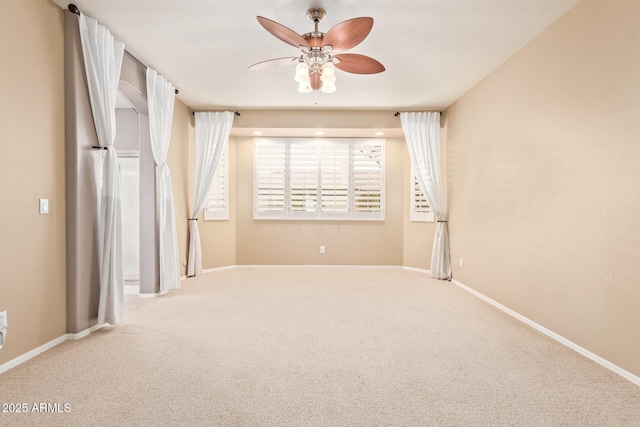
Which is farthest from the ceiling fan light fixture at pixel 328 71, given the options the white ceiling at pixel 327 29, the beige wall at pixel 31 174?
the beige wall at pixel 31 174

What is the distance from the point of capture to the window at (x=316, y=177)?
243 inches

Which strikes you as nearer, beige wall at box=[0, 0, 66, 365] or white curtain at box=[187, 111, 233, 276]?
beige wall at box=[0, 0, 66, 365]

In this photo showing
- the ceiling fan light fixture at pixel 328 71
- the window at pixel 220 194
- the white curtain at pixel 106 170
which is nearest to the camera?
the ceiling fan light fixture at pixel 328 71

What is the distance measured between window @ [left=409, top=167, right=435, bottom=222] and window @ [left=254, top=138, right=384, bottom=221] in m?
0.55

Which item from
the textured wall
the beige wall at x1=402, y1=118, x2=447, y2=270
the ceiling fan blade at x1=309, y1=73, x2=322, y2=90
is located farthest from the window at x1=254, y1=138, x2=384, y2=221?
the ceiling fan blade at x1=309, y1=73, x2=322, y2=90

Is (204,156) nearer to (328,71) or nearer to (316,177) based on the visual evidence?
(316,177)

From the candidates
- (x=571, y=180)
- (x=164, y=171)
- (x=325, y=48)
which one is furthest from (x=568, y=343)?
(x=164, y=171)

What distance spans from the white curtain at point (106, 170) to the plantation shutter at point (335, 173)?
3633 millimetres

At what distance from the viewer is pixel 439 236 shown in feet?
17.3

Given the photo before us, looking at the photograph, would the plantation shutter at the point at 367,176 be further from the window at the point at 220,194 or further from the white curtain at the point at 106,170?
the white curtain at the point at 106,170

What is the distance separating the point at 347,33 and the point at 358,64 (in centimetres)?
51

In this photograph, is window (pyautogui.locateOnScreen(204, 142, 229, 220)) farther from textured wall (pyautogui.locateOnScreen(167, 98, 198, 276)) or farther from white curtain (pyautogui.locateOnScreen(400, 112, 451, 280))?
white curtain (pyautogui.locateOnScreen(400, 112, 451, 280))

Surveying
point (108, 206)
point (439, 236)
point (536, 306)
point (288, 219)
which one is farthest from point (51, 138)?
point (439, 236)

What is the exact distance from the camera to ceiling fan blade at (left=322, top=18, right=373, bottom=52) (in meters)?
2.30
